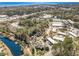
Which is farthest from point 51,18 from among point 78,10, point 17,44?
point 17,44

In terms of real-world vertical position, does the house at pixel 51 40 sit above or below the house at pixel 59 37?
below

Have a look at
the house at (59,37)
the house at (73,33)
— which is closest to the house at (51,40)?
the house at (59,37)

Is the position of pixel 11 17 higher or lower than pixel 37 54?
higher

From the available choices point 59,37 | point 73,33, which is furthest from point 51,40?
point 73,33

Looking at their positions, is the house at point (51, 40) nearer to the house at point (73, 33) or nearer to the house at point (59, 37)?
the house at point (59, 37)

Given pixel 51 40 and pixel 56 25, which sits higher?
pixel 56 25

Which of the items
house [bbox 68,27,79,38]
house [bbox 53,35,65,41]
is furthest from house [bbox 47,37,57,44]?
house [bbox 68,27,79,38]

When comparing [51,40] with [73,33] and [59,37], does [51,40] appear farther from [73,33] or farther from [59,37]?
[73,33]

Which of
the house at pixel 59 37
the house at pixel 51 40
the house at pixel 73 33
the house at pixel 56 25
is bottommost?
the house at pixel 51 40

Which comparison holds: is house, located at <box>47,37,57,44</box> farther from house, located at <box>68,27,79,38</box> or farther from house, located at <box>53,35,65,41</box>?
house, located at <box>68,27,79,38</box>

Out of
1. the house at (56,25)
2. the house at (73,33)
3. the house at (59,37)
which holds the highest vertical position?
the house at (56,25)

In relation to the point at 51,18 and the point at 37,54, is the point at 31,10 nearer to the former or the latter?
the point at 51,18
